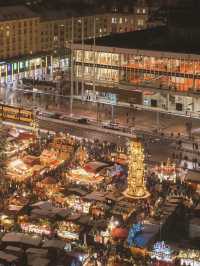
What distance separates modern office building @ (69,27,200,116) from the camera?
5100 cm

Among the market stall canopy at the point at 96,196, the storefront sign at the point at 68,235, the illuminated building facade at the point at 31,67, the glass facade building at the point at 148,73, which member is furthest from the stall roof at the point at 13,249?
the illuminated building facade at the point at 31,67

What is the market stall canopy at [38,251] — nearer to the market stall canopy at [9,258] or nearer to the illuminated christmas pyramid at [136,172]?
the market stall canopy at [9,258]

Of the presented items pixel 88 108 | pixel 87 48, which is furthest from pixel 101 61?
pixel 88 108

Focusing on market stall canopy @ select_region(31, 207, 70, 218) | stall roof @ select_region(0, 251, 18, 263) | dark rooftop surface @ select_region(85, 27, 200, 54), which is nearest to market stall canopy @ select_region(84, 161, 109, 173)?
market stall canopy @ select_region(31, 207, 70, 218)

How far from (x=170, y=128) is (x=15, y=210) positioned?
68.6 ft

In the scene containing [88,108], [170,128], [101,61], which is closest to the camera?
[170,128]

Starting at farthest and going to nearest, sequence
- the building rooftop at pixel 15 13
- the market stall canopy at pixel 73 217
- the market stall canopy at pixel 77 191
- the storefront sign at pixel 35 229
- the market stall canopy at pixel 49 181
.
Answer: the building rooftop at pixel 15 13
the market stall canopy at pixel 49 181
the market stall canopy at pixel 77 191
the market stall canopy at pixel 73 217
the storefront sign at pixel 35 229

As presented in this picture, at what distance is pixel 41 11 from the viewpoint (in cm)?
7250

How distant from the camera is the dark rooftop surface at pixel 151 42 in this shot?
176ft

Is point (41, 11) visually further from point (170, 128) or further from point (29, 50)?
point (170, 128)

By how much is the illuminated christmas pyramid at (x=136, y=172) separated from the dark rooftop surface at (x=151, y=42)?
24500mm

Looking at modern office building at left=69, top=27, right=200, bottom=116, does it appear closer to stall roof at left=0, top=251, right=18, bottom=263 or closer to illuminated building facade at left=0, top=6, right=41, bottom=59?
illuminated building facade at left=0, top=6, right=41, bottom=59

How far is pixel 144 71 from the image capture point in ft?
174

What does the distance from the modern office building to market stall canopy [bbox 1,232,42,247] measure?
28606 mm
